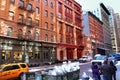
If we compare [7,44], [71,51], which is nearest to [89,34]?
[71,51]

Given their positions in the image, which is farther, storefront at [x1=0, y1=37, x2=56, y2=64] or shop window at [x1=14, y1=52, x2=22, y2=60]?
shop window at [x1=14, y1=52, x2=22, y2=60]

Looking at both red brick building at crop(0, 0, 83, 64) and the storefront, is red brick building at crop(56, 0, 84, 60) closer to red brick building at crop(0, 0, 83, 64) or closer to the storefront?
red brick building at crop(0, 0, 83, 64)

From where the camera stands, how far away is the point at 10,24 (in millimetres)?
33344

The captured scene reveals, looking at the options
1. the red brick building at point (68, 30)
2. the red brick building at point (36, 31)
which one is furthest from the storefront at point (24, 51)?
the red brick building at point (68, 30)

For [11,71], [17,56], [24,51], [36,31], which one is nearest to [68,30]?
[36,31]

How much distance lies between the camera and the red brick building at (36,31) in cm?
3256

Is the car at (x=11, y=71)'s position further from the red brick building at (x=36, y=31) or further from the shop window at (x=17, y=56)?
the shop window at (x=17, y=56)

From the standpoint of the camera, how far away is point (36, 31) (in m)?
39.8

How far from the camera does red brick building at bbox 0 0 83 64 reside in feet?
107

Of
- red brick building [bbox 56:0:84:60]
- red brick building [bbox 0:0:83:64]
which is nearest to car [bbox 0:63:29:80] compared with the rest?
red brick building [bbox 0:0:83:64]

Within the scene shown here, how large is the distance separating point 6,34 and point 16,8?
256 inches

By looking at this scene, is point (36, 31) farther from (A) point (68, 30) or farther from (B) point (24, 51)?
(A) point (68, 30)

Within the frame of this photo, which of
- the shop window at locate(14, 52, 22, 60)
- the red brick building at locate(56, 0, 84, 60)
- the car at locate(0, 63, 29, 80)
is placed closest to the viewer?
the car at locate(0, 63, 29, 80)

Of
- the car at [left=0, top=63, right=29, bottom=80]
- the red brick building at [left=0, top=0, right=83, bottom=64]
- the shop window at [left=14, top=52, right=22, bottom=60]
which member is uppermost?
the red brick building at [left=0, top=0, right=83, bottom=64]
